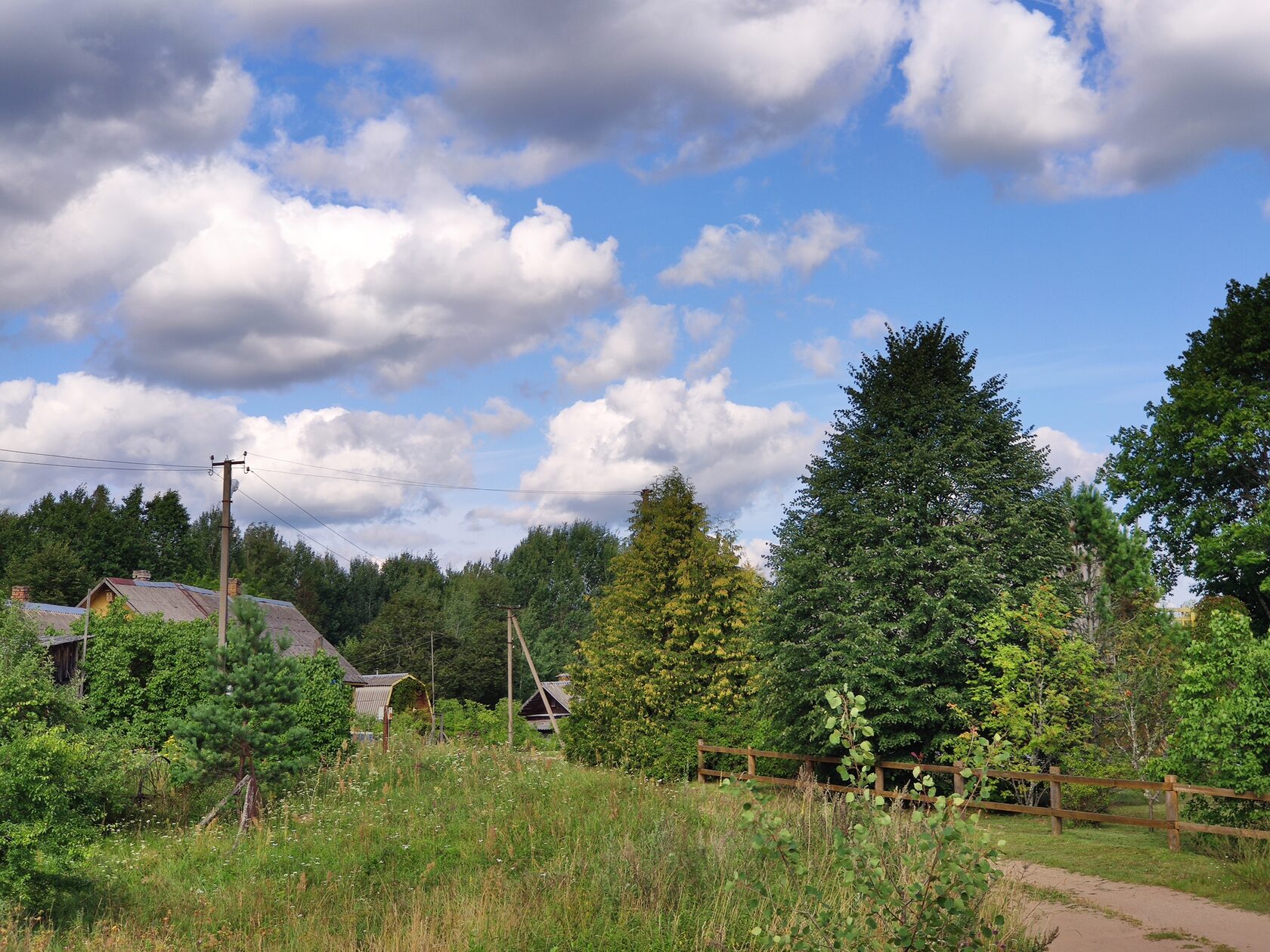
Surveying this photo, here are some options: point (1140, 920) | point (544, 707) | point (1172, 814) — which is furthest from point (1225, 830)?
point (544, 707)

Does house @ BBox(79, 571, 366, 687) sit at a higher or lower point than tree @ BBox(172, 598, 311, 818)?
higher

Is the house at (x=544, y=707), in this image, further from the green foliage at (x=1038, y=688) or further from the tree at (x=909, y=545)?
the green foliage at (x=1038, y=688)

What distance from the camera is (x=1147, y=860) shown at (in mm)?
13797

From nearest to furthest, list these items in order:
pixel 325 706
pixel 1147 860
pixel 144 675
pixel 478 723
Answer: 1. pixel 1147 860
2. pixel 325 706
3. pixel 144 675
4. pixel 478 723

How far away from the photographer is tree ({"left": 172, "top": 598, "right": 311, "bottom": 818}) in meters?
16.2

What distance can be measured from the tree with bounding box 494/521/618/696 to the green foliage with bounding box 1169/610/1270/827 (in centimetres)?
7305

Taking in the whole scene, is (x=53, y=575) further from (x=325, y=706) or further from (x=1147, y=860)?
(x=1147, y=860)

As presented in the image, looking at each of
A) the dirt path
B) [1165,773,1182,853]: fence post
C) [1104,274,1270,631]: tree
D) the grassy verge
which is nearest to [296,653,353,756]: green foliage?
the grassy verge

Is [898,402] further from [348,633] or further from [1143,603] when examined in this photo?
[348,633]

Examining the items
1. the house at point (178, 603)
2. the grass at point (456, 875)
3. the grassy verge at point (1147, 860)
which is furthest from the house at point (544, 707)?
the grassy verge at point (1147, 860)

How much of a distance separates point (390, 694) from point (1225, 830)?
1676 inches

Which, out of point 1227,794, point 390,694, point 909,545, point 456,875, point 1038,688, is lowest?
point 390,694

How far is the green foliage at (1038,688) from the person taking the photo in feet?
60.3

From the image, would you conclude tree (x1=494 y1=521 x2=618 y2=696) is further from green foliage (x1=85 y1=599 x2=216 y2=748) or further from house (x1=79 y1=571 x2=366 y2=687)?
green foliage (x1=85 y1=599 x2=216 y2=748)
